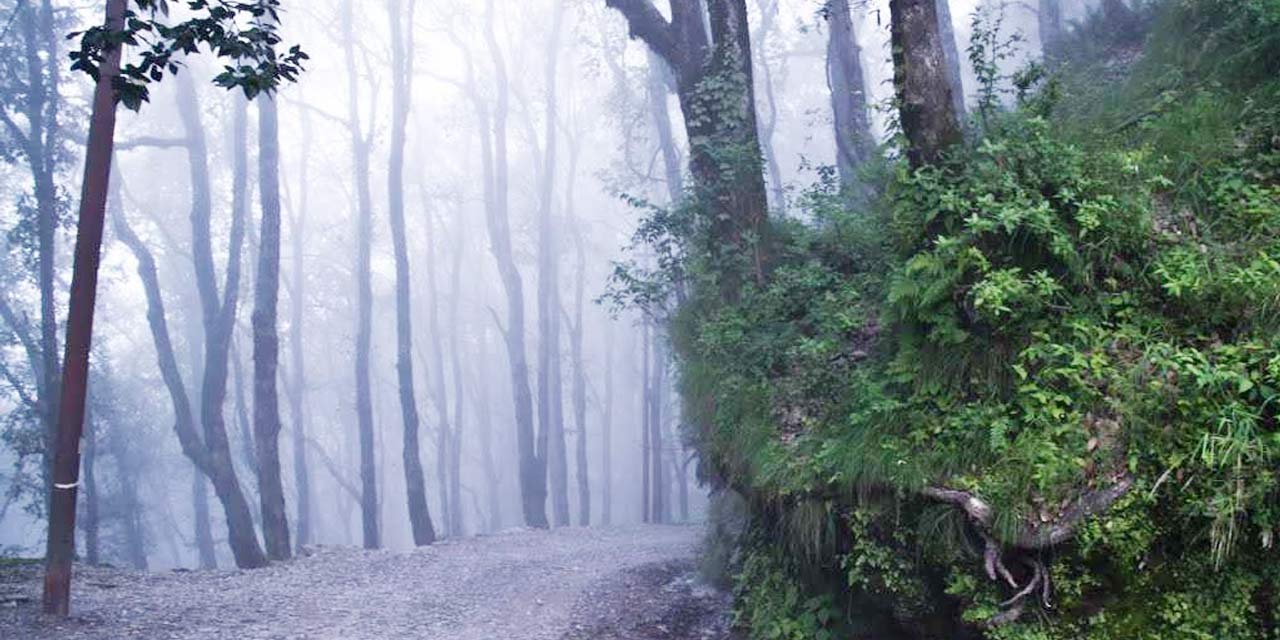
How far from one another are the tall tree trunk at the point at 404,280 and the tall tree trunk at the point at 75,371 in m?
11.4

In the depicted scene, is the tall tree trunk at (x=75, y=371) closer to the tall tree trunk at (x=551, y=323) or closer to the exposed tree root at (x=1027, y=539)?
the exposed tree root at (x=1027, y=539)

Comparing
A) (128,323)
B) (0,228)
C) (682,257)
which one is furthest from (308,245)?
(682,257)

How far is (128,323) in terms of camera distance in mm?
40344

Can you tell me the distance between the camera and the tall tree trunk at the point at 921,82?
630 centimetres

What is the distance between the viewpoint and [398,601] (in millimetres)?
10172

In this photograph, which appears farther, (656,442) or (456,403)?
(456,403)

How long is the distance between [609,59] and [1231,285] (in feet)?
81.1

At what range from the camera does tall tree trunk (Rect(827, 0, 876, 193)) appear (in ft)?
41.8

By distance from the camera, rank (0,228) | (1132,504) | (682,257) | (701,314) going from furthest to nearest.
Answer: (0,228) < (682,257) < (701,314) < (1132,504)

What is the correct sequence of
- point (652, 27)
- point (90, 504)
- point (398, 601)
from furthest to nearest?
point (90, 504)
point (652, 27)
point (398, 601)

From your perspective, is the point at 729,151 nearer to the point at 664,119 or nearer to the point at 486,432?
the point at 664,119

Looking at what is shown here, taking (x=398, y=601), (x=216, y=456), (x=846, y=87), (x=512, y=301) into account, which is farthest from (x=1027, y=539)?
(x=512, y=301)

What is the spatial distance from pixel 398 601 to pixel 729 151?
6151 mm

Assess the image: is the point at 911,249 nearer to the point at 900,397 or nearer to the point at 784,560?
the point at 900,397
